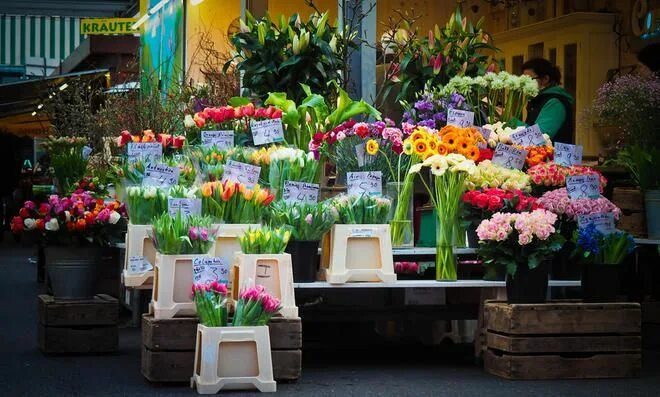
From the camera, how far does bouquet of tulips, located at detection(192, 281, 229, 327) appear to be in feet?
20.4

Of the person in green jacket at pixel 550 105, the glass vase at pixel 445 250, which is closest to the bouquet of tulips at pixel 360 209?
the glass vase at pixel 445 250

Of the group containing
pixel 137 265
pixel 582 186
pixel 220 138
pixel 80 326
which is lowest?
pixel 80 326

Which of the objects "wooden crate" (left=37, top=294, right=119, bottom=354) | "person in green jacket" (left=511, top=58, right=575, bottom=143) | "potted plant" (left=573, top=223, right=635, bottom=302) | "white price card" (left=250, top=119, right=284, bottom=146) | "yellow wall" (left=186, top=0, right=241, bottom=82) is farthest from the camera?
"yellow wall" (left=186, top=0, right=241, bottom=82)

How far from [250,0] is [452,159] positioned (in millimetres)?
5431

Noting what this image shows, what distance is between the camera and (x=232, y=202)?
7.04 m

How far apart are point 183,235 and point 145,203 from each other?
0.85m

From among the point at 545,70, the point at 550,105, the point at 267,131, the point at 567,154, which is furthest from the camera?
the point at 545,70

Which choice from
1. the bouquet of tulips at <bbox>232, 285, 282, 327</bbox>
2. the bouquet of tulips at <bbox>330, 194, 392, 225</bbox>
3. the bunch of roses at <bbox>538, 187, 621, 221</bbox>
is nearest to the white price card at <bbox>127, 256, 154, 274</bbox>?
the bouquet of tulips at <bbox>330, 194, 392, 225</bbox>

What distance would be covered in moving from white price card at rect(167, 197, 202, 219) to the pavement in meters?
0.86

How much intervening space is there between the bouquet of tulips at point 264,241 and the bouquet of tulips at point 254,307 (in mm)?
338

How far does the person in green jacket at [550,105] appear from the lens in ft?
30.0

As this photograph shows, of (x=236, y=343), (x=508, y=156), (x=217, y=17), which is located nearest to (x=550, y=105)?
(x=508, y=156)

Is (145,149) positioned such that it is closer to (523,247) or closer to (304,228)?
(304,228)

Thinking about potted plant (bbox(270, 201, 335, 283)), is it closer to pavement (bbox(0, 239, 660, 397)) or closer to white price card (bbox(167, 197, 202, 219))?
white price card (bbox(167, 197, 202, 219))
